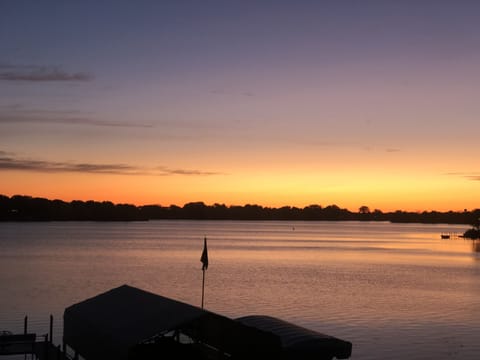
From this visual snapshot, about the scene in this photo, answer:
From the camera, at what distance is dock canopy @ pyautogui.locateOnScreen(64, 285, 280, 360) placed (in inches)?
864

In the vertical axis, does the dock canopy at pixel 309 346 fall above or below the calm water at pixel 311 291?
above

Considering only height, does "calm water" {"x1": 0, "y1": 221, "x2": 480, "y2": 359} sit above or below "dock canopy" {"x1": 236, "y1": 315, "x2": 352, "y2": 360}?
below

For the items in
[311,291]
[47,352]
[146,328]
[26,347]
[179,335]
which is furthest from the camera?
[311,291]

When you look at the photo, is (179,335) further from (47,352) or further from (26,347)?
(26,347)

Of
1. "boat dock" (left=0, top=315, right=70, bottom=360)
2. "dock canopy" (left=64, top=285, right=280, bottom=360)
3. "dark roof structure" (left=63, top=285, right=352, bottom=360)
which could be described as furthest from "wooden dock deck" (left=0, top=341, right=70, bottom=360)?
"dark roof structure" (left=63, top=285, right=352, bottom=360)

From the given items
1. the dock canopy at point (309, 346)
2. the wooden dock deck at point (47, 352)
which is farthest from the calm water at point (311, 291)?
the dock canopy at point (309, 346)

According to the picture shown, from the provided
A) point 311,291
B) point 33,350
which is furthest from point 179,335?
point 311,291

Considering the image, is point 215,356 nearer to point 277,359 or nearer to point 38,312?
point 277,359

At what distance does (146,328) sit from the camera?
2322cm

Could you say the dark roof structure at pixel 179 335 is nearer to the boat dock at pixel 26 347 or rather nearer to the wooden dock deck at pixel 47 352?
the wooden dock deck at pixel 47 352

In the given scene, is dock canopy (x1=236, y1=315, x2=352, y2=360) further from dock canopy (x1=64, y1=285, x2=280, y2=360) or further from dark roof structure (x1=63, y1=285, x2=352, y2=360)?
dock canopy (x1=64, y1=285, x2=280, y2=360)

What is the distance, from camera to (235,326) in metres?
22.5

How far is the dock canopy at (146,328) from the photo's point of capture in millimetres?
21953

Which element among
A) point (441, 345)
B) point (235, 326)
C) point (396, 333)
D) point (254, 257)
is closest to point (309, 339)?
point (235, 326)
